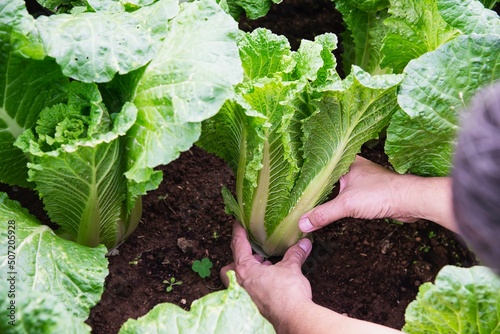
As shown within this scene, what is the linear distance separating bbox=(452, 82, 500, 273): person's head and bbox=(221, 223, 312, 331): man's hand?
135 centimetres

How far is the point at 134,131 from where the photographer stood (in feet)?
6.32

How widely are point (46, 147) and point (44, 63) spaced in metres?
0.28

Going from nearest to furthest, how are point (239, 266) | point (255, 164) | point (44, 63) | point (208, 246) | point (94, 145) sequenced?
point (94, 145), point (44, 63), point (255, 164), point (239, 266), point (208, 246)

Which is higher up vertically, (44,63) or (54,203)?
(44,63)

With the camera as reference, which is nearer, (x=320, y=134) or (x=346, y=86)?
(x=346, y=86)

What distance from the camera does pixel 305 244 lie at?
2555 millimetres

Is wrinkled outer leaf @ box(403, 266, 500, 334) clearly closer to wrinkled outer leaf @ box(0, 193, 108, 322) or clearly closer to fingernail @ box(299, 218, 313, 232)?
fingernail @ box(299, 218, 313, 232)

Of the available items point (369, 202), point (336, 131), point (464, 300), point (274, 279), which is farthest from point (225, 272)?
point (464, 300)

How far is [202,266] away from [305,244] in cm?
46

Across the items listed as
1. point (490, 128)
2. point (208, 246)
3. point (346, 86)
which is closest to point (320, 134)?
point (346, 86)

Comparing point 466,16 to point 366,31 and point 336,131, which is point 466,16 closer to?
point 336,131

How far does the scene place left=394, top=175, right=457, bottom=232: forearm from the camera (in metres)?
2.23

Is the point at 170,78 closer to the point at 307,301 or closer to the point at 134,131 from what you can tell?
the point at 134,131
